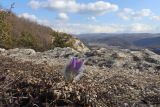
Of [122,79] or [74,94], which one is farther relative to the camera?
[122,79]

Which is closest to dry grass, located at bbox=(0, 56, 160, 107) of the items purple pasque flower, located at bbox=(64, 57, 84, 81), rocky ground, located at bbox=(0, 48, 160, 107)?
rocky ground, located at bbox=(0, 48, 160, 107)

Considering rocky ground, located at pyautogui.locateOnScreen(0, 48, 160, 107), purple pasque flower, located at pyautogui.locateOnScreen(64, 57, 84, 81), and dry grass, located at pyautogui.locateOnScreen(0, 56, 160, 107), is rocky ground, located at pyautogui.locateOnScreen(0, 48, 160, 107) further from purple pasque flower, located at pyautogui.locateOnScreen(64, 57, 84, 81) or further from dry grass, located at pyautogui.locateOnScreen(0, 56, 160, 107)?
purple pasque flower, located at pyautogui.locateOnScreen(64, 57, 84, 81)

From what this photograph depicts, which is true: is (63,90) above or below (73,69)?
below

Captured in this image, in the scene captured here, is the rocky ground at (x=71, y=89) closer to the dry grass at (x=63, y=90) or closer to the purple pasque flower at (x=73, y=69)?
the dry grass at (x=63, y=90)

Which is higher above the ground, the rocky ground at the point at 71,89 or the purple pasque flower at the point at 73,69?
the purple pasque flower at the point at 73,69

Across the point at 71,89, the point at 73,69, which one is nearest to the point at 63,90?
the point at 71,89

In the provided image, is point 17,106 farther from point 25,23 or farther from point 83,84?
point 25,23

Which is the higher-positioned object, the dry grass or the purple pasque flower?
the purple pasque flower

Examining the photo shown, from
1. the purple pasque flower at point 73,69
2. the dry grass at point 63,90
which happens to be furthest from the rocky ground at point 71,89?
the purple pasque flower at point 73,69

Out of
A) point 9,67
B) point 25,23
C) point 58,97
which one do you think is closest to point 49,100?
point 58,97

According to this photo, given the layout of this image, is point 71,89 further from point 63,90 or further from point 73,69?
point 73,69

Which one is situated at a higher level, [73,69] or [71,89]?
[73,69]
